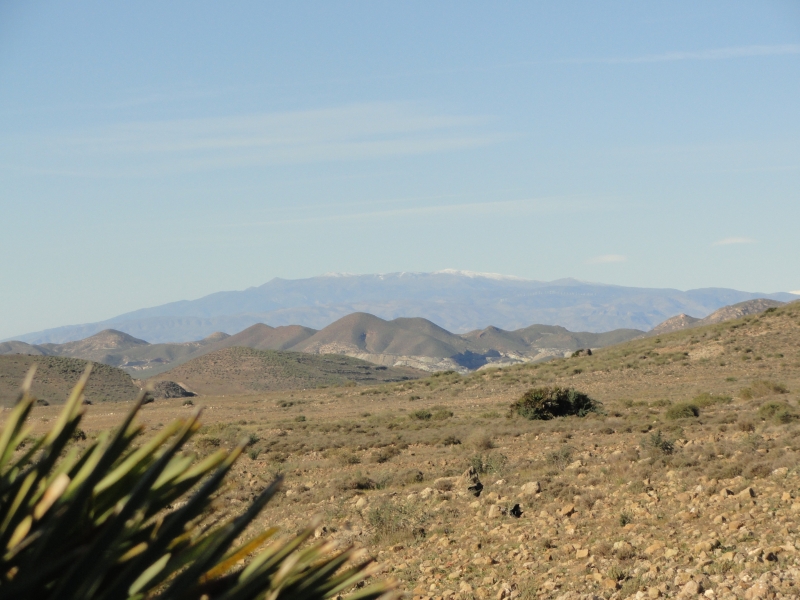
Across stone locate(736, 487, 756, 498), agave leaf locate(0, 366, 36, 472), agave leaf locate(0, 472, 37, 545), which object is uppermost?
agave leaf locate(0, 366, 36, 472)

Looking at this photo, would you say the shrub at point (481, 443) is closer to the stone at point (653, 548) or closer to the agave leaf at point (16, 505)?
the stone at point (653, 548)

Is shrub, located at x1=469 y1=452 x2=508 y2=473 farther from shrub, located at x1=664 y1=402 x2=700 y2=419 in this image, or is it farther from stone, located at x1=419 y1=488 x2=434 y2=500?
shrub, located at x1=664 y1=402 x2=700 y2=419

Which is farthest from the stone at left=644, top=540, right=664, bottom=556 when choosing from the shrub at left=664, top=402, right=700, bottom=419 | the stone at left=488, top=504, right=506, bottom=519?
the shrub at left=664, top=402, right=700, bottom=419

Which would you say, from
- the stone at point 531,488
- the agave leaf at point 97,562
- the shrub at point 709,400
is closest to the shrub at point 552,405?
the shrub at point 709,400

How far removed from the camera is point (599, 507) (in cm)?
1013

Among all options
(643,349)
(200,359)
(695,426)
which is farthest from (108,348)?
(695,426)

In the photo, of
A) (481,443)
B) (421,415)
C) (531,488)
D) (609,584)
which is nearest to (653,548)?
(609,584)

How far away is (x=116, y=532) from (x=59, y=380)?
76018 mm

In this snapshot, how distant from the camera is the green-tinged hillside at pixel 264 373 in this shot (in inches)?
3292

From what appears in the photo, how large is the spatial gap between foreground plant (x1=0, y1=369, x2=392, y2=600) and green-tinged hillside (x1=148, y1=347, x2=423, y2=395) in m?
78.4

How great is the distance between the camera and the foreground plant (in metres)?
1.93

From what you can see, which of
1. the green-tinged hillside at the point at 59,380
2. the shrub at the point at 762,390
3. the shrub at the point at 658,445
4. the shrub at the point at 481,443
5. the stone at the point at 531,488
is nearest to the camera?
the stone at the point at 531,488

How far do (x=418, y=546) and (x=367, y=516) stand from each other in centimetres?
183

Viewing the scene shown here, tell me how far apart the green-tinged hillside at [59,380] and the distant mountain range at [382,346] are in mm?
73271
